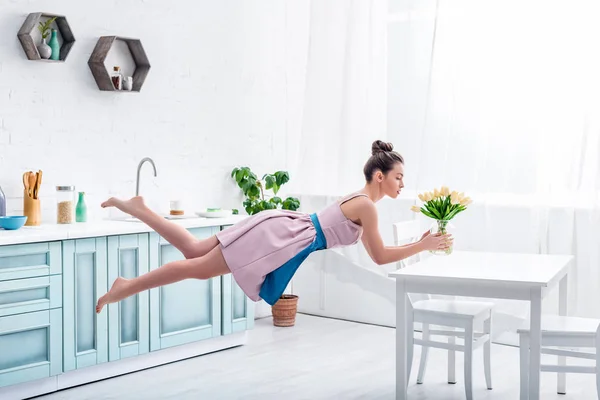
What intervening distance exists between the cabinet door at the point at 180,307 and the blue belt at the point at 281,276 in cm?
116

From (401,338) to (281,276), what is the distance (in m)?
0.66

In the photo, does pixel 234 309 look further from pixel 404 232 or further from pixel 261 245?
pixel 261 245

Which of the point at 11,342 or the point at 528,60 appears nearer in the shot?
the point at 11,342

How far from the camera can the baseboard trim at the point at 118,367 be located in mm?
3883

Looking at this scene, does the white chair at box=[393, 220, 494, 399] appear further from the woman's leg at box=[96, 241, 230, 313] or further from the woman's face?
the woman's leg at box=[96, 241, 230, 313]

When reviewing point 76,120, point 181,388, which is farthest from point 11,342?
point 76,120

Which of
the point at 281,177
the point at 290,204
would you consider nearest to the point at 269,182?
the point at 281,177

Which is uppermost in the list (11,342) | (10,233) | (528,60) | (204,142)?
(528,60)

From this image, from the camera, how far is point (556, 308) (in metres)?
4.88

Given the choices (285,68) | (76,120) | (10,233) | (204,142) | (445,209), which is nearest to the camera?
(445,209)

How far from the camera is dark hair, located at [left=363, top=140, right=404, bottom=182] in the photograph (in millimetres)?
3537

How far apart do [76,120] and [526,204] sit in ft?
9.40

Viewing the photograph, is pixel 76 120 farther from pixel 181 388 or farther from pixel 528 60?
pixel 528 60

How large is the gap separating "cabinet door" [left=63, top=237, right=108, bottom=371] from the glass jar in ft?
1.28
